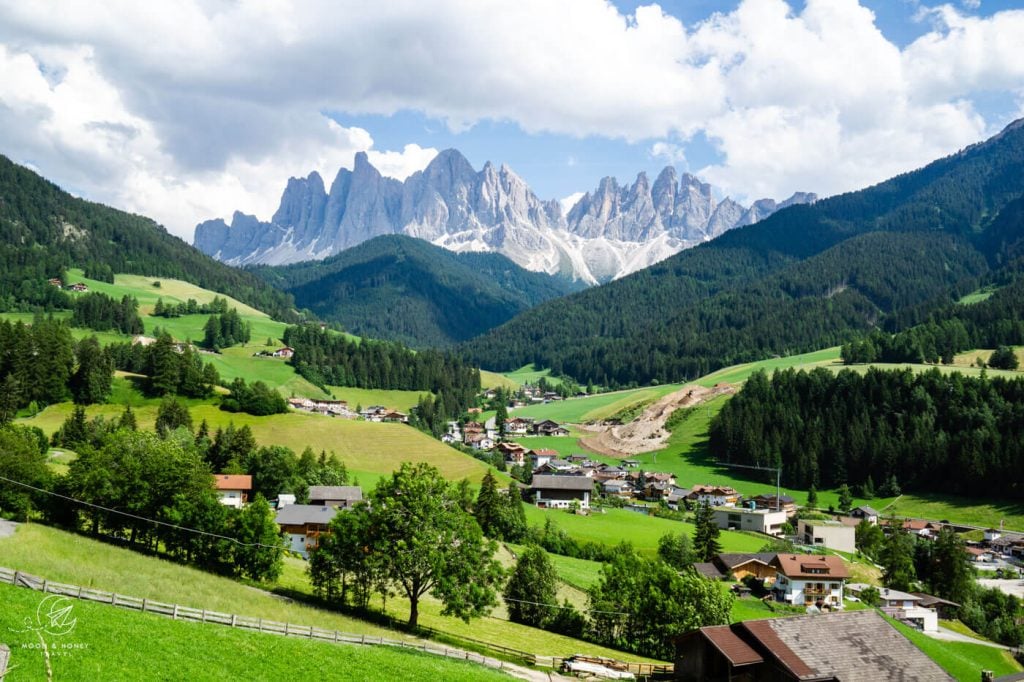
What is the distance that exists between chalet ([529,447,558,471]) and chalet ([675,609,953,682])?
4177 inches

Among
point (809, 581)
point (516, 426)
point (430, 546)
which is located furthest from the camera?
point (516, 426)

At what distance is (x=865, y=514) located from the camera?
108 m

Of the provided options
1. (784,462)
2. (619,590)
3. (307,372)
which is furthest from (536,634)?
(307,372)

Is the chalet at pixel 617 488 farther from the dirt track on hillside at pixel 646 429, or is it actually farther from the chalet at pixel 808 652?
the chalet at pixel 808 652

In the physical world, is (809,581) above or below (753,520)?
below

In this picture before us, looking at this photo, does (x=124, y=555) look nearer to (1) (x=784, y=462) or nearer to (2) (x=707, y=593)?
(2) (x=707, y=593)

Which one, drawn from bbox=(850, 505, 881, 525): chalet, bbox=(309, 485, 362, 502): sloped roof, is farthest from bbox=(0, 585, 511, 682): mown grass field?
bbox=(850, 505, 881, 525): chalet

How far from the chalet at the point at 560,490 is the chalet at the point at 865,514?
40225 mm

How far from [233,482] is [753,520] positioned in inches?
2710

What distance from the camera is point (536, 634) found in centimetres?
4703

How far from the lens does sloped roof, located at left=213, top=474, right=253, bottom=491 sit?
254 ft

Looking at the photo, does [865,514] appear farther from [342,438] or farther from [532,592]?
[342,438]

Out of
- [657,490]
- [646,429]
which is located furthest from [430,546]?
[646,429]

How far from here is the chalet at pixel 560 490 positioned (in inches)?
4134
